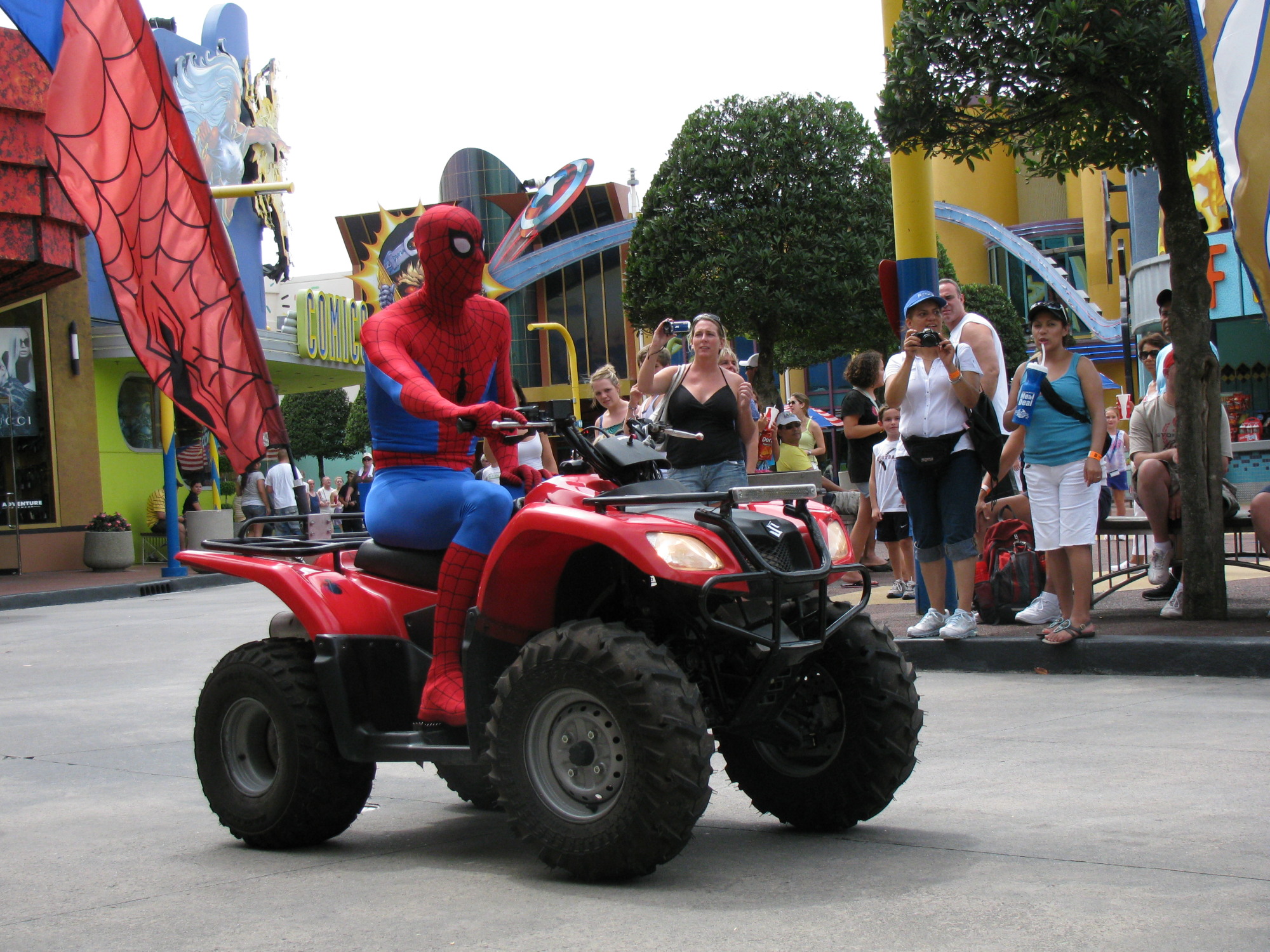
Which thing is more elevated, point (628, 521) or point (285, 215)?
point (285, 215)

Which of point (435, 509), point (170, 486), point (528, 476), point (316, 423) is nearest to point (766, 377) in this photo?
point (170, 486)

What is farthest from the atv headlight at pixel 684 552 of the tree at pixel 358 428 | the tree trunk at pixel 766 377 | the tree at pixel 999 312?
the tree at pixel 358 428

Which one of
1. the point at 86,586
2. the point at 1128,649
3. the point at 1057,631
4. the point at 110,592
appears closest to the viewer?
the point at 1128,649

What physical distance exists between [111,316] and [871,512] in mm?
20038

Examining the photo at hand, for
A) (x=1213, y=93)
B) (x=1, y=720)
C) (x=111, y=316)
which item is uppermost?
(x=111, y=316)

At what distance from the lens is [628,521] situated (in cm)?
347

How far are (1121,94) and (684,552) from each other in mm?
5389

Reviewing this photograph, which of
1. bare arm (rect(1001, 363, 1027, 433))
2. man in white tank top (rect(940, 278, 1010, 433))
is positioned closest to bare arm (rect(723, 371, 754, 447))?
man in white tank top (rect(940, 278, 1010, 433))

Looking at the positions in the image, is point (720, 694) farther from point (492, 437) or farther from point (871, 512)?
point (871, 512)

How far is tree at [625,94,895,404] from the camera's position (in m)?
24.9

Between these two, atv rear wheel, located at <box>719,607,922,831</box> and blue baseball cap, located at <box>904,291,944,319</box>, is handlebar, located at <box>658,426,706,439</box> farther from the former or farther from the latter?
blue baseball cap, located at <box>904,291,944,319</box>

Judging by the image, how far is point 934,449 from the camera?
24.0ft

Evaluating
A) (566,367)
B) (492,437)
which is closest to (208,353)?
A: (492,437)

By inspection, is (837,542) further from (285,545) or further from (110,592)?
(110,592)
